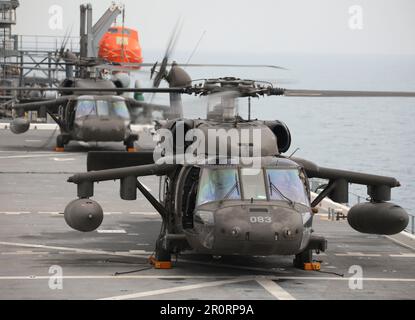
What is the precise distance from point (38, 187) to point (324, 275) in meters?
18.1

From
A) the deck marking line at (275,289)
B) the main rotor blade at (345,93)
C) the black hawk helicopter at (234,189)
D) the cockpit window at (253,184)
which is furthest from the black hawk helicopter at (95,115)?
the deck marking line at (275,289)

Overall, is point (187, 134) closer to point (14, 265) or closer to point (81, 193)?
point (81, 193)

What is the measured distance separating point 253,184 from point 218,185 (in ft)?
2.39

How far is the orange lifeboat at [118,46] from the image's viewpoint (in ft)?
272

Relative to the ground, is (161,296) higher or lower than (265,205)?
lower

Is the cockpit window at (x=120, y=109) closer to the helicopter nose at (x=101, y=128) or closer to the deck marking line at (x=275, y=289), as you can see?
the helicopter nose at (x=101, y=128)

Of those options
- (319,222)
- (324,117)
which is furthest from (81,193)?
(324,117)

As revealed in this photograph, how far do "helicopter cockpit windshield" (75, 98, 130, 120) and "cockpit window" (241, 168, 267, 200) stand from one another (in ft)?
91.7

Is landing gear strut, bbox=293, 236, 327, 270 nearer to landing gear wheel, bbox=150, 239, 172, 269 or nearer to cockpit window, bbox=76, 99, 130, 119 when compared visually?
landing gear wheel, bbox=150, 239, 172, 269

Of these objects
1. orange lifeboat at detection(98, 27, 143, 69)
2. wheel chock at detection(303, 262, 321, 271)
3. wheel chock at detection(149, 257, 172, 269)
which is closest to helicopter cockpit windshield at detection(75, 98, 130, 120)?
wheel chock at detection(149, 257, 172, 269)

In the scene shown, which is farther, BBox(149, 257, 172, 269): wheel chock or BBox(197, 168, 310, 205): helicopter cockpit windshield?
BBox(149, 257, 172, 269): wheel chock

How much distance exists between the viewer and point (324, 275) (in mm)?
23891

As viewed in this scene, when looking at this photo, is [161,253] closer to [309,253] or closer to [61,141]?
[309,253]

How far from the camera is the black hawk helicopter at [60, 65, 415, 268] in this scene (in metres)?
22.2
